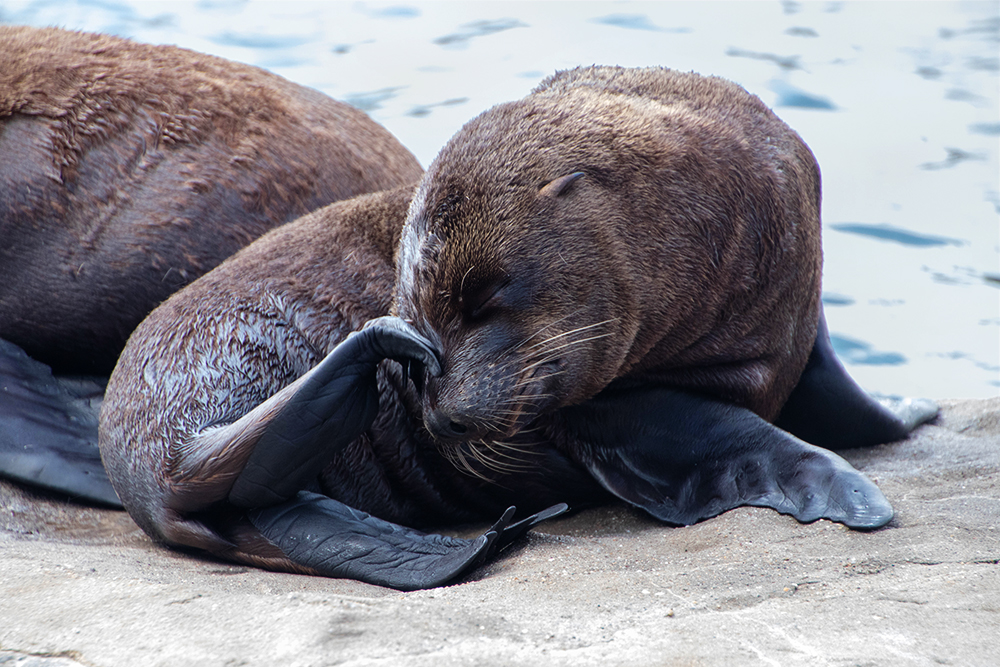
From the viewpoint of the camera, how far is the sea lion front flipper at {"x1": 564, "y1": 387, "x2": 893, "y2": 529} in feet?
9.99

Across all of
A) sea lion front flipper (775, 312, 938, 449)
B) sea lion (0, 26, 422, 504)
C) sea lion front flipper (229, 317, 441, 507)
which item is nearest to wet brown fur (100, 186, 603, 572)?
sea lion front flipper (229, 317, 441, 507)

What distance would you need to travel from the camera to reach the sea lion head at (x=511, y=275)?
2.97 m

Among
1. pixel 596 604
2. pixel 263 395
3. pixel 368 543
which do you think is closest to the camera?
pixel 596 604

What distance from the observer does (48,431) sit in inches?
161

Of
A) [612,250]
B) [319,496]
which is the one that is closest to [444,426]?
[319,496]

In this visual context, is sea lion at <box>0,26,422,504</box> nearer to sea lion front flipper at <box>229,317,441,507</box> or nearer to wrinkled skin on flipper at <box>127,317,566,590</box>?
wrinkled skin on flipper at <box>127,317,566,590</box>

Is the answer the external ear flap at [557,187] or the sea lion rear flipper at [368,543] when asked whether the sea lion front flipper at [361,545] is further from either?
the external ear flap at [557,187]

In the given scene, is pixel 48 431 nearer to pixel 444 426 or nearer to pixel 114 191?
pixel 114 191

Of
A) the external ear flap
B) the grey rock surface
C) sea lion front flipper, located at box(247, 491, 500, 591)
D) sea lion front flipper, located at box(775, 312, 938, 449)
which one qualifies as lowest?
sea lion front flipper, located at box(775, 312, 938, 449)

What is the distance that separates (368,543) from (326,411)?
0.43m

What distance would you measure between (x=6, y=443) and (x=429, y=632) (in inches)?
104

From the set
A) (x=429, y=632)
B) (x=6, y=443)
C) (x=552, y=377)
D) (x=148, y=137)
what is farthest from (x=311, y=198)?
(x=429, y=632)

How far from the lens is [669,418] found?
350 cm

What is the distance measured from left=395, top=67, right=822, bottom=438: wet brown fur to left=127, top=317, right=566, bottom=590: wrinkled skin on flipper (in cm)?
22
